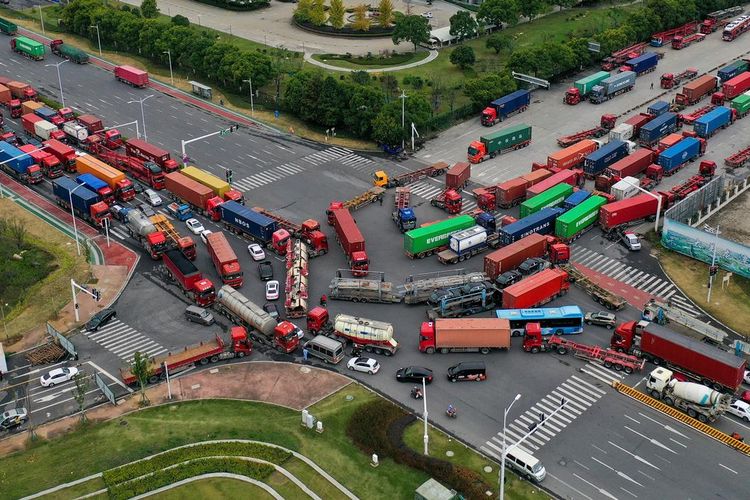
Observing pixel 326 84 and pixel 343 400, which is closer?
pixel 343 400

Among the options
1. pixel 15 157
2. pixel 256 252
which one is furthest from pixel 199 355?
pixel 15 157

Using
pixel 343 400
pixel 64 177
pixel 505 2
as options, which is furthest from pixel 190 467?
pixel 505 2

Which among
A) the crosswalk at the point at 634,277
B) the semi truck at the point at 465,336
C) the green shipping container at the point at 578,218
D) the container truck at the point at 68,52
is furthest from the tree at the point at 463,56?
the semi truck at the point at 465,336

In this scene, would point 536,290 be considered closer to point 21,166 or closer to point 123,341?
point 123,341

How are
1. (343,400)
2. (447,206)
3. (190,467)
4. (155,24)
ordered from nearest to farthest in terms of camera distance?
(190,467) < (343,400) < (447,206) < (155,24)

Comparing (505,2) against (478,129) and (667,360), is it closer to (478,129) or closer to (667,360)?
(478,129)

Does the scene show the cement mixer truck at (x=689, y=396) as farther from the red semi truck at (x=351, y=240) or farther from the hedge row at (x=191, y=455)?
the red semi truck at (x=351, y=240)
